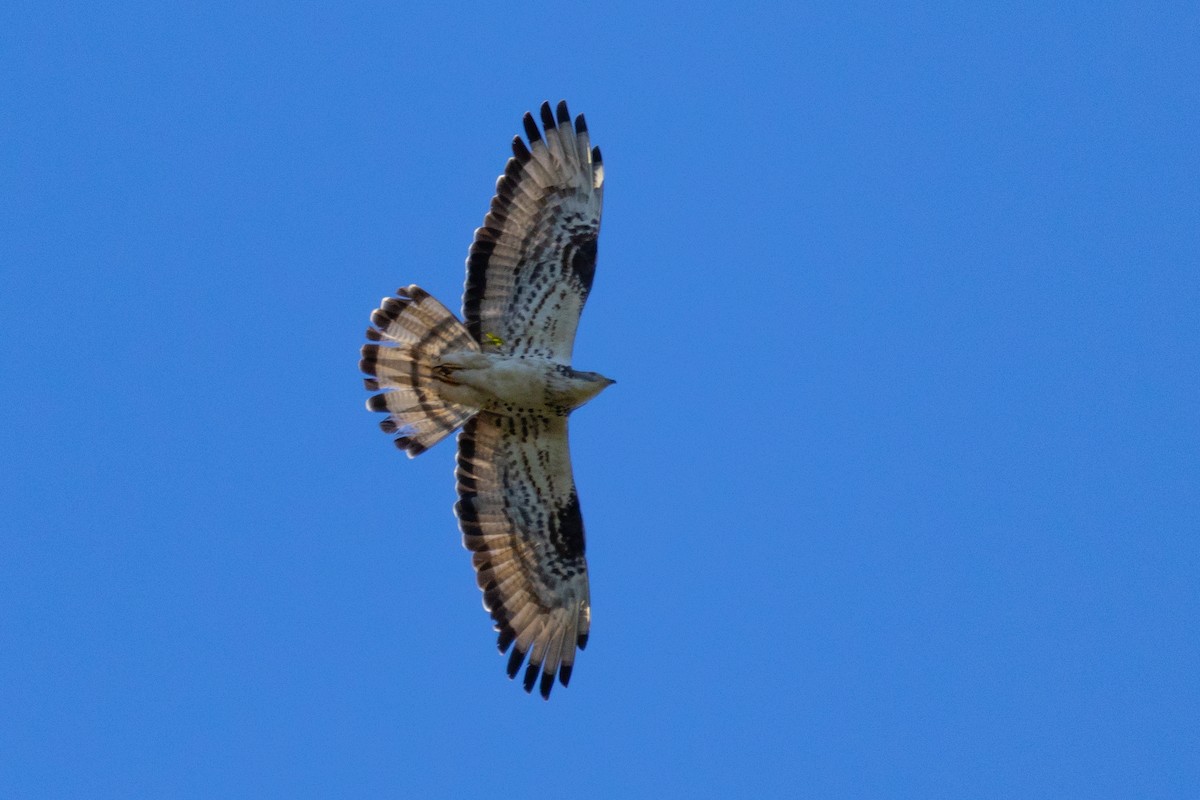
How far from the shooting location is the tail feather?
12148mm

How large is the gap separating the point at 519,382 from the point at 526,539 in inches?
51.4

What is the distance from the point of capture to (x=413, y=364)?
40.3ft

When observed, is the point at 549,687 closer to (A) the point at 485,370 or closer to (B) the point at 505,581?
(B) the point at 505,581

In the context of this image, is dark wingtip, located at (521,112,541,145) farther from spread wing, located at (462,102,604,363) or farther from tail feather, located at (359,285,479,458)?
tail feather, located at (359,285,479,458)

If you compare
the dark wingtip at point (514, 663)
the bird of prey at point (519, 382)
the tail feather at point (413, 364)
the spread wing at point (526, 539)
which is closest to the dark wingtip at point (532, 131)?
the bird of prey at point (519, 382)

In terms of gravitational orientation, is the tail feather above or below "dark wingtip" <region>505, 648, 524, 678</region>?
above

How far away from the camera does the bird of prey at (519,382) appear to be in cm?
1215

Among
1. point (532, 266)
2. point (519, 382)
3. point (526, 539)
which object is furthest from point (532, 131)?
point (526, 539)

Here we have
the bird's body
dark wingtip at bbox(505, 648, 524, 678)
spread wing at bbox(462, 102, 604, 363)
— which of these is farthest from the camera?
dark wingtip at bbox(505, 648, 524, 678)

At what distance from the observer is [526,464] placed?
1250 centimetres

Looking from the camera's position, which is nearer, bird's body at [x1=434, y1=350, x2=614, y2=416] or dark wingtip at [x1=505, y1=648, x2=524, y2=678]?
bird's body at [x1=434, y1=350, x2=614, y2=416]

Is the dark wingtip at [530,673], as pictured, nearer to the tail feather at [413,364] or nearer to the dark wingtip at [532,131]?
the tail feather at [413,364]

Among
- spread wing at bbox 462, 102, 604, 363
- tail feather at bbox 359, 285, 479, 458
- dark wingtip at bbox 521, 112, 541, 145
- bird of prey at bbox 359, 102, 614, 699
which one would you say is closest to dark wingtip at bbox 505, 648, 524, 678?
bird of prey at bbox 359, 102, 614, 699

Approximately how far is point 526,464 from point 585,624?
1281 millimetres
